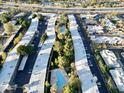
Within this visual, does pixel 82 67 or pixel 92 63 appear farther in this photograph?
pixel 92 63

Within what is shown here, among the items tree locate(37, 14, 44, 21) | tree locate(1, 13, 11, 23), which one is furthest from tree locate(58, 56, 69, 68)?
tree locate(1, 13, 11, 23)

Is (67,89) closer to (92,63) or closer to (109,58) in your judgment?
(92,63)

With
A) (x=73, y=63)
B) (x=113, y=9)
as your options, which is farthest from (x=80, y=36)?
(x=113, y=9)

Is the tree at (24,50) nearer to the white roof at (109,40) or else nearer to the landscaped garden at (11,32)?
the landscaped garden at (11,32)

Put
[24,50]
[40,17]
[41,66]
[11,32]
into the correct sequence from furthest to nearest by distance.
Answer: [40,17], [11,32], [24,50], [41,66]

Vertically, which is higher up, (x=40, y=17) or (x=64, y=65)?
(x=40, y=17)

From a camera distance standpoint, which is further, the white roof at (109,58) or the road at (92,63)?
the white roof at (109,58)

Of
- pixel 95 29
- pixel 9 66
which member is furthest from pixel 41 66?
pixel 95 29

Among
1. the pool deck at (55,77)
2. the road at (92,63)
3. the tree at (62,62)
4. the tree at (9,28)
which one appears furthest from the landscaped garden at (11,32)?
the road at (92,63)
